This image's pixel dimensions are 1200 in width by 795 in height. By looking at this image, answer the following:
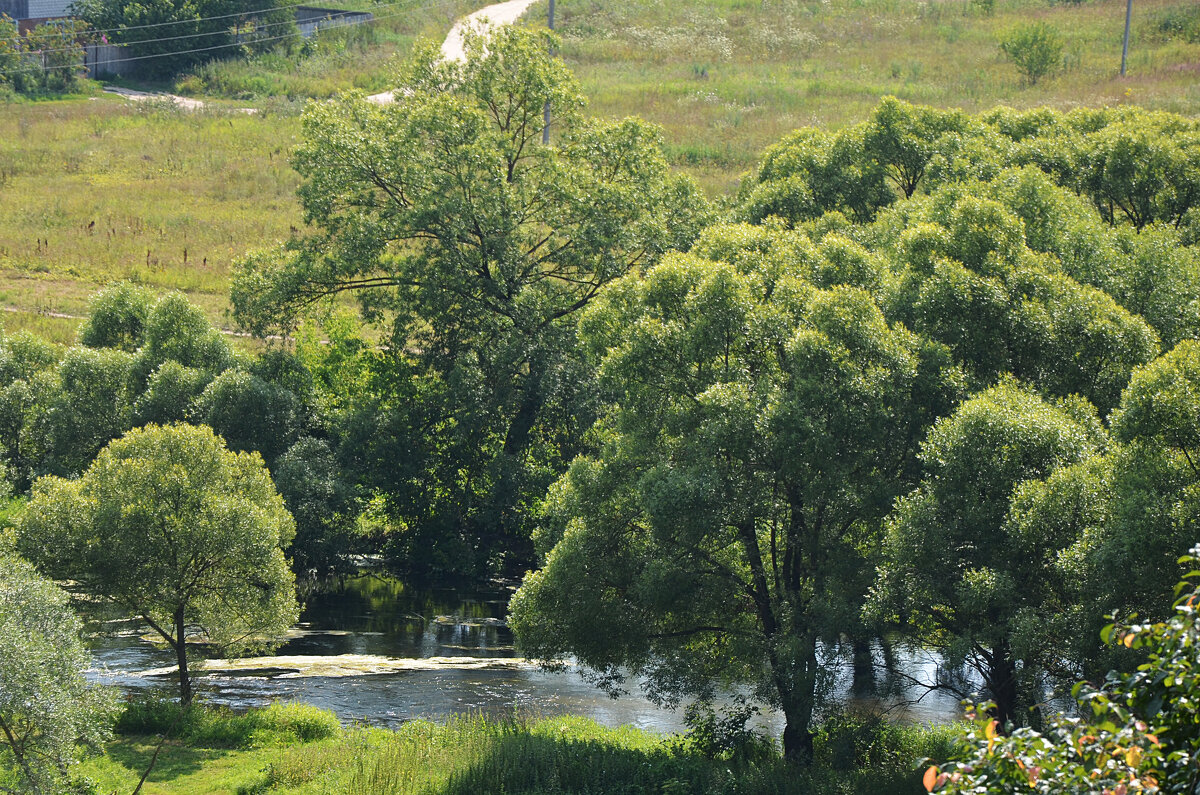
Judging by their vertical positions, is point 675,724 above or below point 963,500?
below

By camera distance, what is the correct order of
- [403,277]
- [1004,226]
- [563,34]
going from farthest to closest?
Result: [563,34]
[403,277]
[1004,226]

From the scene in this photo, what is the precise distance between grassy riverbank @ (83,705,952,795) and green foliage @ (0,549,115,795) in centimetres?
330

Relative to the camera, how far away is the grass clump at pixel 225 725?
85.7ft

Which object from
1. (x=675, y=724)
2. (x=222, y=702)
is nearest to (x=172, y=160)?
(x=222, y=702)

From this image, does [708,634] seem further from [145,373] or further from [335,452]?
[145,373]

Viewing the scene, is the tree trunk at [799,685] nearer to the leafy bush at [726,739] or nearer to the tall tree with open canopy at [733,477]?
the tall tree with open canopy at [733,477]

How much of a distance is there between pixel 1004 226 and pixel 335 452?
24706 millimetres

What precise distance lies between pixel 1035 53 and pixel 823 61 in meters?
16.4

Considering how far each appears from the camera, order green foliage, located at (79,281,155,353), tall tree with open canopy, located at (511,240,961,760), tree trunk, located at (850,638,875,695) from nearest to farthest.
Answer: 1. tall tree with open canopy, located at (511,240,961,760)
2. tree trunk, located at (850,638,875,695)
3. green foliage, located at (79,281,155,353)

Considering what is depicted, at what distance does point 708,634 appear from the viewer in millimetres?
26469

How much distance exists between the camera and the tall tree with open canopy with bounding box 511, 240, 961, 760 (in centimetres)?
2317

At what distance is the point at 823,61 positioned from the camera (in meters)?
87.2

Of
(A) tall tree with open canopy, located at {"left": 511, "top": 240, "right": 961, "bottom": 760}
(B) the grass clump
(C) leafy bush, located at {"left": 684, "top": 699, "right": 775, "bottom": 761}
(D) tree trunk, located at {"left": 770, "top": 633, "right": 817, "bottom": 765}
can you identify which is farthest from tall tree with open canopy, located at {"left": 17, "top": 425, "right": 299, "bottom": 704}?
(D) tree trunk, located at {"left": 770, "top": 633, "right": 817, "bottom": 765}

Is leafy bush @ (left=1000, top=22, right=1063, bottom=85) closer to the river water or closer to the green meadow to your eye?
the green meadow
